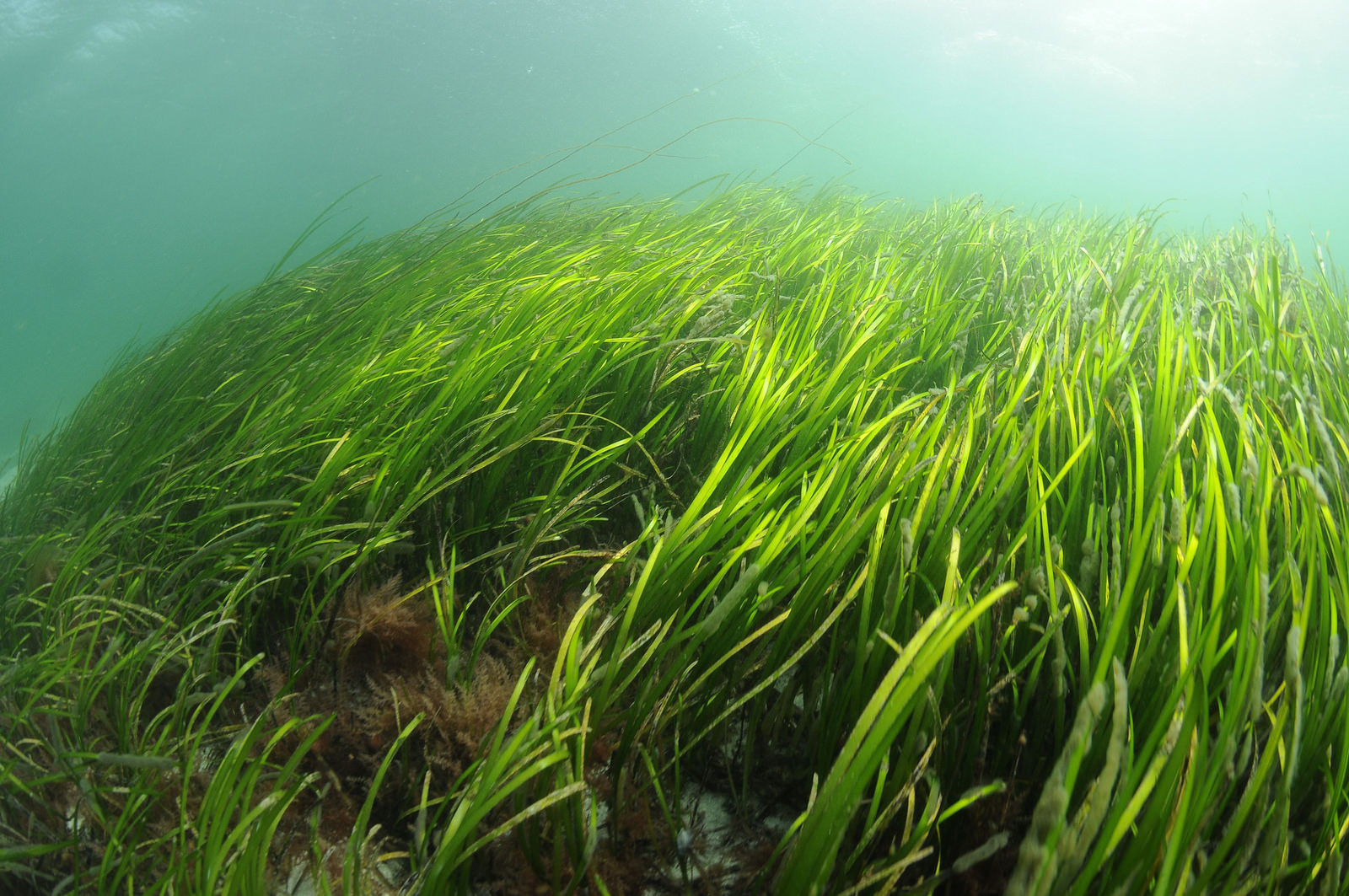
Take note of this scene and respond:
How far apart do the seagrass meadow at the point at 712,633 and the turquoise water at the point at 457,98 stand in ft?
53.2

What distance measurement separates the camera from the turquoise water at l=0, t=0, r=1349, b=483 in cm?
2662

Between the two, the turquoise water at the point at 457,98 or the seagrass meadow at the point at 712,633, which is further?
the turquoise water at the point at 457,98

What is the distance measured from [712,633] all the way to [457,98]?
47.2 metres

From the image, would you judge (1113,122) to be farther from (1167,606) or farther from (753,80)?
(1167,606)

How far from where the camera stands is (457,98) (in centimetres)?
3847

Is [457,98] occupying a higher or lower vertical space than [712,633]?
higher

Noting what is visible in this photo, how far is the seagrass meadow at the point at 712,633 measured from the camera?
2.04 ft

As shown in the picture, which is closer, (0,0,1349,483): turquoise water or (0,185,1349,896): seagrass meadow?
(0,185,1349,896): seagrass meadow

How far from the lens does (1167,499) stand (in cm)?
96

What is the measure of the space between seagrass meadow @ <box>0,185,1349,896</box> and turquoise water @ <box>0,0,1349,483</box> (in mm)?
16207

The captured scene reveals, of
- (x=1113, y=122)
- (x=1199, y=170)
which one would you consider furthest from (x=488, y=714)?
(x=1199, y=170)

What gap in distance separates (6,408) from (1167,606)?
19691 millimetres

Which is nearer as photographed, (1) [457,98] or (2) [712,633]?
(2) [712,633]

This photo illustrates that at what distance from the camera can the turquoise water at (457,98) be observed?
87.4 ft
